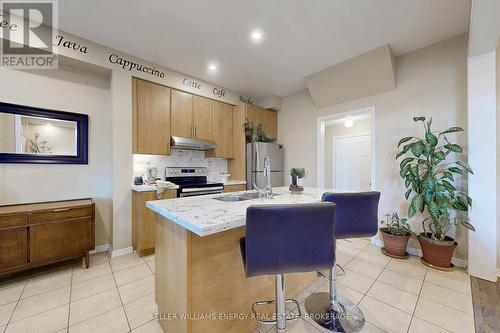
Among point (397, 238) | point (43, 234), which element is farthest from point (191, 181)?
point (397, 238)

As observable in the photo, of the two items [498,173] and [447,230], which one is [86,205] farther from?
[498,173]

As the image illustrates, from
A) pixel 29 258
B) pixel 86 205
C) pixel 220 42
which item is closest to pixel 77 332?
pixel 29 258

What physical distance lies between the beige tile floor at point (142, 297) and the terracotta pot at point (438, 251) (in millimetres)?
123

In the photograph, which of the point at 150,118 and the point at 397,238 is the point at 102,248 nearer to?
the point at 150,118

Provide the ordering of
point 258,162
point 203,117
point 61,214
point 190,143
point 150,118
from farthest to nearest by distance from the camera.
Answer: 1. point 258,162
2. point 203,117
3. point 190,143
4. point 150,118
5. point 61,214

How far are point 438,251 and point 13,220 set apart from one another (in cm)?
466

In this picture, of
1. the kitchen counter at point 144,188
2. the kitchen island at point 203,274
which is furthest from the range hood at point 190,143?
the kitchen island at point 203,274

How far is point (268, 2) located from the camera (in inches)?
77.2

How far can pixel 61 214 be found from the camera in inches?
87.5

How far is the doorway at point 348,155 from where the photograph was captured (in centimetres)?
451

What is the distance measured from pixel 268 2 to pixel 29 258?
359 centimetres

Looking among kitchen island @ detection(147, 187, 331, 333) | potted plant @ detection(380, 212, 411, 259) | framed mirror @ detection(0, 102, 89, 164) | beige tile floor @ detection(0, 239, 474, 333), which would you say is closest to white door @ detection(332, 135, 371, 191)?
potted plant @ detection(380, 212, 411, 259)

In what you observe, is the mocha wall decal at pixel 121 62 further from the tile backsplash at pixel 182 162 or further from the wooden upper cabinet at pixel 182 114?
the tile backsplash at pixel 182 162

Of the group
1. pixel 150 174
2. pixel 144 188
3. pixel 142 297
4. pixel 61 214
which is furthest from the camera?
pixel 150 174
